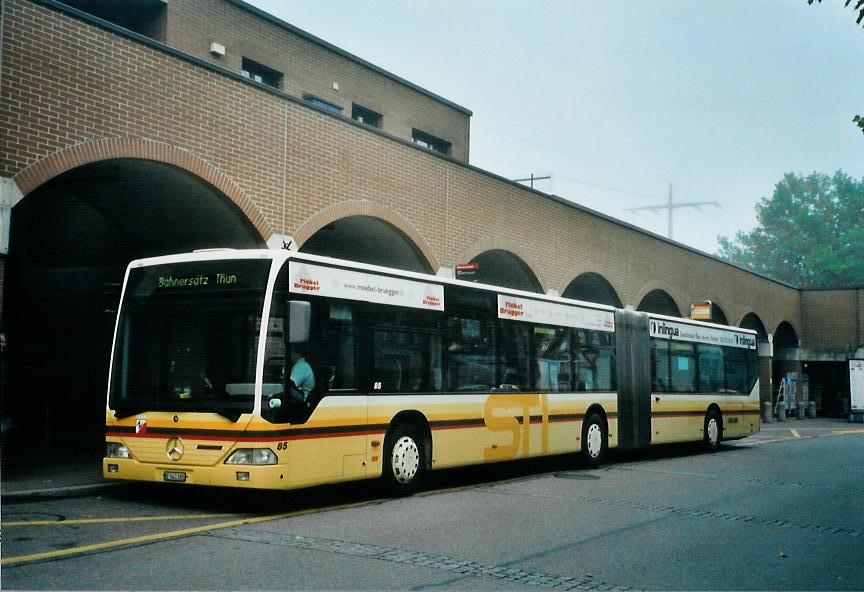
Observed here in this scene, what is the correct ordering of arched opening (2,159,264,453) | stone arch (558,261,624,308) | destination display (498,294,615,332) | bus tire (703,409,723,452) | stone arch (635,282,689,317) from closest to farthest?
destination display (498,294,615,332) → arched opening (2,159,264,453) → bus tire (703,409,723,452) → stone arch (558,261,624,308) → stone arch (635,282,689,317)

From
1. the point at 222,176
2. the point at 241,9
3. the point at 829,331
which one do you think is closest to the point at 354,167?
the point at 222,176

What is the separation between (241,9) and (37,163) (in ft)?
34.3

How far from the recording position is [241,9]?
2069 centimetres

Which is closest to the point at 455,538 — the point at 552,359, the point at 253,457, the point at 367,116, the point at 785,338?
the point at 253,457

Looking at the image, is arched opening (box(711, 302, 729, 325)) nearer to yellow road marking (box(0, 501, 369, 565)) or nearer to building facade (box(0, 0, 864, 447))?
building facade (box(0, 0, 864, 447))

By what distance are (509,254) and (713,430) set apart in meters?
6.35

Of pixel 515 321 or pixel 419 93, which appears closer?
pixel 515 321

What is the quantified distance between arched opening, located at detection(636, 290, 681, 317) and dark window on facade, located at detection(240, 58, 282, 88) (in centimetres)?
1427

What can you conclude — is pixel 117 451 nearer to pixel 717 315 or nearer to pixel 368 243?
pixel 368 243

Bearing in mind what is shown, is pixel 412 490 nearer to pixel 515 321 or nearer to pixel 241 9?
pixel 515 321

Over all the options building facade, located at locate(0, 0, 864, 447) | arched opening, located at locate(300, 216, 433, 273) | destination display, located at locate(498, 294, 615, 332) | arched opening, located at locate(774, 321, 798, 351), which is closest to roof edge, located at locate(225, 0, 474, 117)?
building facade, located at locate(0, 0, 864, 447)

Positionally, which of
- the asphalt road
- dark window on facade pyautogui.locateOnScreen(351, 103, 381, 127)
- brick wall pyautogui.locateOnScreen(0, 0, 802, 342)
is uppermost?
dark window on facade pyautogui.locateOnScreen(351, 103, 381, 127)

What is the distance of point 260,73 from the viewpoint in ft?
71.1

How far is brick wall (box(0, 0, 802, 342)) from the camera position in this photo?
38.0 feet
